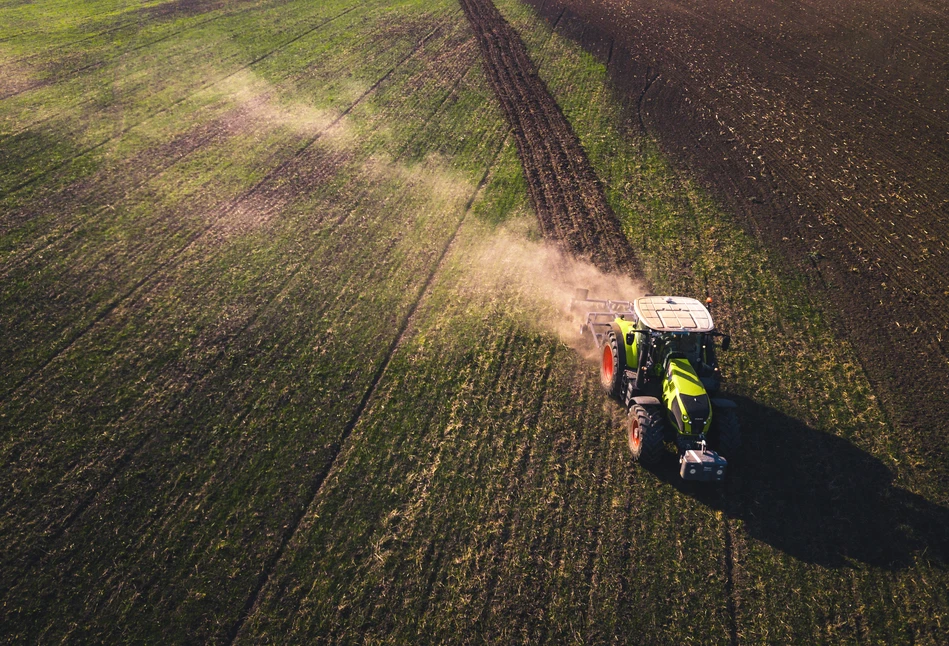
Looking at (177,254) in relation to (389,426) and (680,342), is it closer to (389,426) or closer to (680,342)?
(389,426)

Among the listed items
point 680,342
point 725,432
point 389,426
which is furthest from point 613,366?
point 389,426

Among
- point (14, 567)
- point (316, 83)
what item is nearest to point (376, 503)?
point (14, 567)

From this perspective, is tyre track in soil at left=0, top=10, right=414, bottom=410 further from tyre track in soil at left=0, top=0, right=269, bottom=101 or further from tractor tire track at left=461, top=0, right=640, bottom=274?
tyre track in soil at left=0, top=0, right=269, bottom=101

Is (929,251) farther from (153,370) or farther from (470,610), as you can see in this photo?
(153,370)

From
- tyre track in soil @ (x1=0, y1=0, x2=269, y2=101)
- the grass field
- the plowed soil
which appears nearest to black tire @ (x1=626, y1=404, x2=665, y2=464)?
the grass field

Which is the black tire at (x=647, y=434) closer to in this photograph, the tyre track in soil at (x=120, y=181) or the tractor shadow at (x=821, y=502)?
the tractor shadow at (x=821, y=502)

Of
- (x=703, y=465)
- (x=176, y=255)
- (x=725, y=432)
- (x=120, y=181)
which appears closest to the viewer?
(x=703, y=465)
